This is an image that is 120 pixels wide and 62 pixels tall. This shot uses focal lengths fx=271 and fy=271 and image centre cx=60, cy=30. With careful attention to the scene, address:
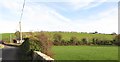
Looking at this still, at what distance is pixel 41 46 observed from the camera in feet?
68.2

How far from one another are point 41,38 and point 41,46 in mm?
662

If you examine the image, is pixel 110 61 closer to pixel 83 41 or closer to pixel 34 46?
pixel 34 46

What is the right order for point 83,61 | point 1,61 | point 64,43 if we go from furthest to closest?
point 64,43 → point 83,61 → point 1,61

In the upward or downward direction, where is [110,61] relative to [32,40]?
downward

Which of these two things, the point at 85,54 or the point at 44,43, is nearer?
the point at 44,43

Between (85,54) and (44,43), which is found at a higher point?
(44,43)

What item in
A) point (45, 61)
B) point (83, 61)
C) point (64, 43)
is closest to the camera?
point (45, 61)

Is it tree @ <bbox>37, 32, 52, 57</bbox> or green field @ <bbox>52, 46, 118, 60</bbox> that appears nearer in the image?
tree @ <bbox>37, 32, 52, 57</bbox>

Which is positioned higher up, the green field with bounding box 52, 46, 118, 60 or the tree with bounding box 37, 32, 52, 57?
the tree with bounding box 37, 32, 52, 57

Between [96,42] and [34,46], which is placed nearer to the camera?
[34,46]

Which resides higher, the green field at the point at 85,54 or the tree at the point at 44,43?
the tree at the point at 44,43

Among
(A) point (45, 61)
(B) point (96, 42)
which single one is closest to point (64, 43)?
(B) point (96, 42)

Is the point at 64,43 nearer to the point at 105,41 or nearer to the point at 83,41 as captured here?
the point at 83,41

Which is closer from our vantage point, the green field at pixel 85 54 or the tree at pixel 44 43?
the tree at pixel 44 43
